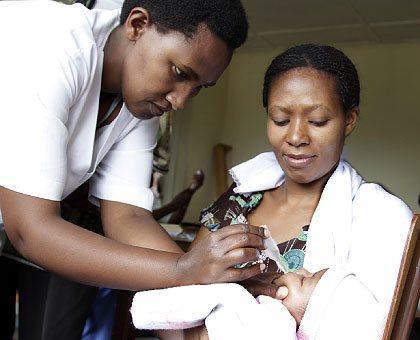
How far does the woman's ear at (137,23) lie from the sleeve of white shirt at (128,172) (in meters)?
0.36

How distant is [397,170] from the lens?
5.33m

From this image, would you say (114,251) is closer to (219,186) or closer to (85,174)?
(85,174)

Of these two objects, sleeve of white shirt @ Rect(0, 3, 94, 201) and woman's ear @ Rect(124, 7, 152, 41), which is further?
woman's ear @ Rect(124, 7, 152, 41)

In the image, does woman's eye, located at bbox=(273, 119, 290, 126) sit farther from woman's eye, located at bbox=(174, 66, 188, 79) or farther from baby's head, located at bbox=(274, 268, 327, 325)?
baby's head, located at bbox=(274, 268, 327, 325)

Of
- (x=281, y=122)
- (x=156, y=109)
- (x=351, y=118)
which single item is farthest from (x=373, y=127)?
(x=156, y=109)

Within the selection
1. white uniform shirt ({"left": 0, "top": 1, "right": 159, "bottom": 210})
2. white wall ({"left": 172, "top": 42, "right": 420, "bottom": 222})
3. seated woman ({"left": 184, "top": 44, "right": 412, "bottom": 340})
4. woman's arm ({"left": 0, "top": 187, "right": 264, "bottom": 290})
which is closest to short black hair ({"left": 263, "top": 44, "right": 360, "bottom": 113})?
seated woman ({"left": 184, "top": 44, "right": 412, "bottom": 340})

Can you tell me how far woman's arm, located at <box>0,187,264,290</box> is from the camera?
1042 mm

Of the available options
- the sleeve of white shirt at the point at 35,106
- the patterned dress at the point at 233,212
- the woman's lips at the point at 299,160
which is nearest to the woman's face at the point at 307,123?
the woman's lips at the point at 299,160

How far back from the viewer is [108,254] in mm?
1125

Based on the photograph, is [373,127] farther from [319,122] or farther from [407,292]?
[407,292]

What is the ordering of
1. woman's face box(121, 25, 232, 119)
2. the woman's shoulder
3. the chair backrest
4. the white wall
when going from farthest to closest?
the white wall → the woman's shoulder → woman's face box(121, 25, 232, 119) → the chair backrest

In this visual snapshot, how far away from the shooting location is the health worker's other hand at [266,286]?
3.76ft

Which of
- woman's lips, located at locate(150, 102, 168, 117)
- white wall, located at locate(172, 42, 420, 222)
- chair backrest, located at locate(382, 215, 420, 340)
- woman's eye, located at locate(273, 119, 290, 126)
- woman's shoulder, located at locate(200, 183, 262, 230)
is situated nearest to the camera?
chair backrest, located at locate(382, 215, 420, 340)

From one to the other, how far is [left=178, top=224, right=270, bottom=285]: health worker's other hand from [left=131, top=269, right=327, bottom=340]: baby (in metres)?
0.02
